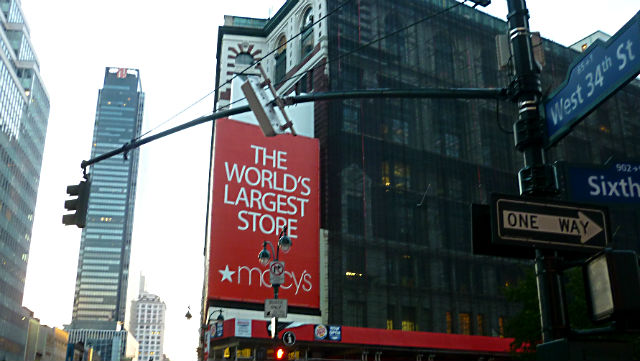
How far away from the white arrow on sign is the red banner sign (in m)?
45.5

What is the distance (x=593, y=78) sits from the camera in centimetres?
568

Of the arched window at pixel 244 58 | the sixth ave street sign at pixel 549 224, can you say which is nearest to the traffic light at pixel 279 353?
the sixth ave street sign at pixel 549 224

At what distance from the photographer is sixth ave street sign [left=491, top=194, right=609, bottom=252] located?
509cm

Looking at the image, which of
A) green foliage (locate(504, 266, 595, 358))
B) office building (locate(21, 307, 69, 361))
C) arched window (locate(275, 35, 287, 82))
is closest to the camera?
green foliage (locate(504, 266, 595, 358))

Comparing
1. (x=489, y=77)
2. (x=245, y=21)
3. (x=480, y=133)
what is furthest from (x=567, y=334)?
(x=245, y=21)

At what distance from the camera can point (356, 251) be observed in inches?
2095

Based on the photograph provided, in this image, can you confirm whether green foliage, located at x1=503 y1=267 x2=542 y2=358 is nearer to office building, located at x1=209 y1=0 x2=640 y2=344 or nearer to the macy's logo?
office building, located at x1=209 y1=0 x2=640 y2=344

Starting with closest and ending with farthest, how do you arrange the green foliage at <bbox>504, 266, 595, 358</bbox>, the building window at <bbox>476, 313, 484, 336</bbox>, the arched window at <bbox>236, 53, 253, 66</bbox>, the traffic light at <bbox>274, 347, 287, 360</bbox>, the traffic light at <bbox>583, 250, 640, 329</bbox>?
1. the traffic light at <bbox>583, 250, 640, 329</bbox>
2. the traffic light at <bbox>274, 347, 287, 360</bbox>
3. the green foliage at <bbox>504, 266, 595, 358</bbox>
4. the building window at <bbox>476, 313, 484, 336</bbox>
5. the arched window at <bbox>236, 53, 253, 66</bbox>

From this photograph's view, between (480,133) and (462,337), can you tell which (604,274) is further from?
(480,133)

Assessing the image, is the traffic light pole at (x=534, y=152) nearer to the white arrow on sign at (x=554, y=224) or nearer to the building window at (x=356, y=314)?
the white arrow on sign at (x=554, y=224)

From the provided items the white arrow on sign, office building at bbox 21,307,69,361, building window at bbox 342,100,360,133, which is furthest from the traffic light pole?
office building at bbox 21,307,69,361

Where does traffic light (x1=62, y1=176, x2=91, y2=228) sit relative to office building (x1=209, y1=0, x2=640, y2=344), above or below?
below

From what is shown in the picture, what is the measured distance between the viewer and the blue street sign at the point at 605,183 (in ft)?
18.9

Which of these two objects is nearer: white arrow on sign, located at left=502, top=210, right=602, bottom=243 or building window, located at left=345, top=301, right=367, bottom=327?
white arrow on sign, located at left=502, top=210, right=602, bottom=243
